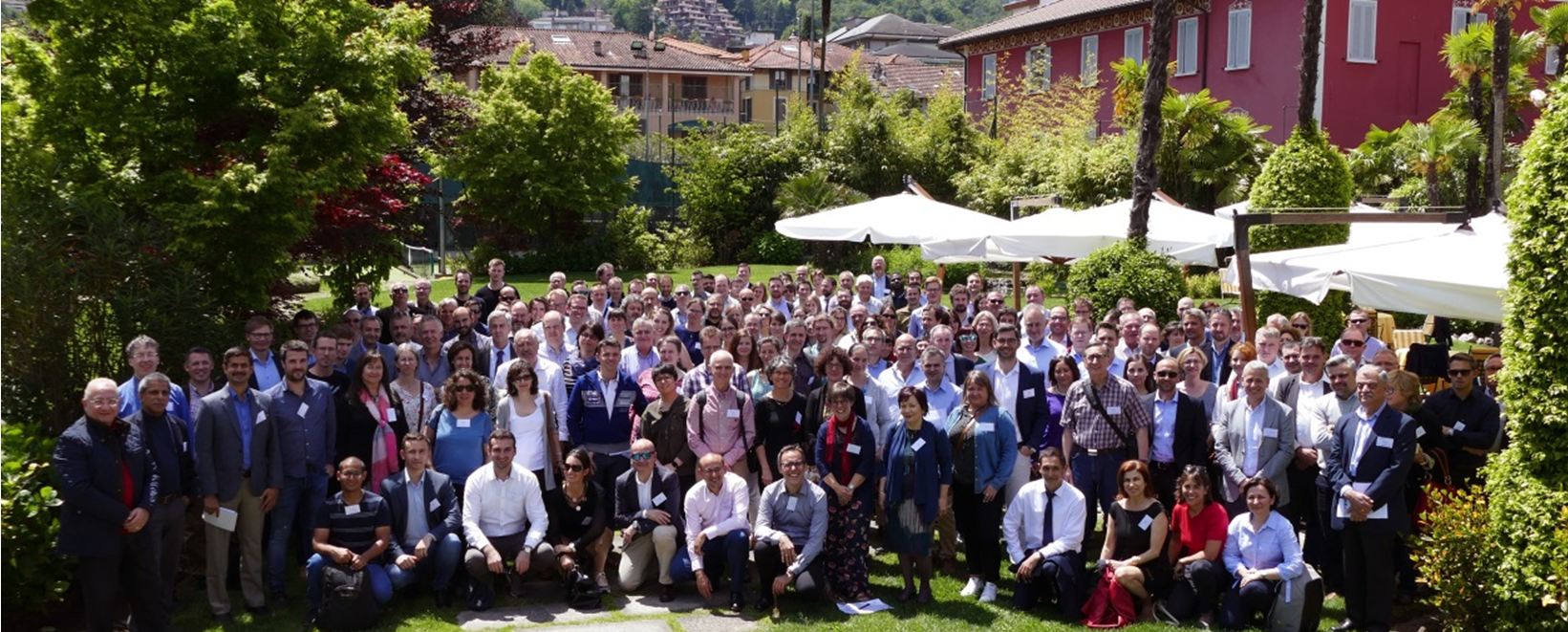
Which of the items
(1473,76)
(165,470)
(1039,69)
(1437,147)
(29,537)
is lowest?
(29,537)

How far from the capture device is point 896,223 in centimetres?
1641

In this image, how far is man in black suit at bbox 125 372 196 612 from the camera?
298 inches

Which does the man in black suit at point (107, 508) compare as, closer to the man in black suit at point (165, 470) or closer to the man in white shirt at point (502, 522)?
the man in black suit at point (165, 470)

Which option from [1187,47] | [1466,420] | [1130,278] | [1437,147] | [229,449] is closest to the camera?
[229,449]

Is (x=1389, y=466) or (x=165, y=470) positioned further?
(x=1389, y=466)

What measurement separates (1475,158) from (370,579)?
24578 millimetres

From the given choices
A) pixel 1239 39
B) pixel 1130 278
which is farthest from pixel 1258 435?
pixel 1239 39

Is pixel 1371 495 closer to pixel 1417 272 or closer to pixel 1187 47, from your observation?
pixel 1417 272

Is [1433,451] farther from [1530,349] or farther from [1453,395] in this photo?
[1530,349]

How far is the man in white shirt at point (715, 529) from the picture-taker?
28.3ft

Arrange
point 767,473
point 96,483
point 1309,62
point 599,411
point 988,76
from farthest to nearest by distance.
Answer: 1. point 988,76
2. point 1309,62
3. point 599,411
4. point 767,473
5. point 96,483

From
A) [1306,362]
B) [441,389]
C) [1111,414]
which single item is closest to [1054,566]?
[1111,414]

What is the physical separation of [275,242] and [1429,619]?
894cm

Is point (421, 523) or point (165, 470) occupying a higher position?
point (165, 470)
